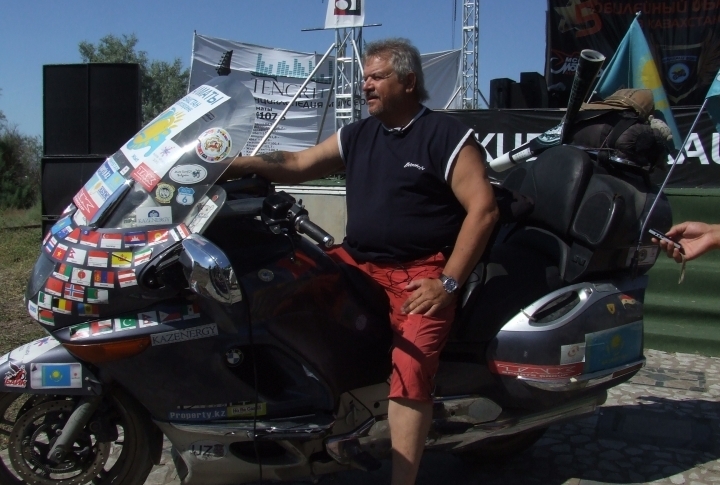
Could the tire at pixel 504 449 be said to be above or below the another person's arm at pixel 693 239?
below

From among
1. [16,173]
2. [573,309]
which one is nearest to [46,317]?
[573,309]

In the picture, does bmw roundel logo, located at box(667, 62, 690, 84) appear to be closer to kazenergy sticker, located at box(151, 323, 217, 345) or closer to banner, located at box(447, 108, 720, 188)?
banner, located at box(447, 108, 720, 188)

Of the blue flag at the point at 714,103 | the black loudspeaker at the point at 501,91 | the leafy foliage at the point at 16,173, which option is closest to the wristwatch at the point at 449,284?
the blue flag at the point at 714,103

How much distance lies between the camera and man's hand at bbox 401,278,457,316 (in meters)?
2.66

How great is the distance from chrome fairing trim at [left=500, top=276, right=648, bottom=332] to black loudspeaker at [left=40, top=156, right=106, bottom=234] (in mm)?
5195

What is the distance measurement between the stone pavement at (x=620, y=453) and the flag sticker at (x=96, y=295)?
1278 mm

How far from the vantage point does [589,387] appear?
3.02m

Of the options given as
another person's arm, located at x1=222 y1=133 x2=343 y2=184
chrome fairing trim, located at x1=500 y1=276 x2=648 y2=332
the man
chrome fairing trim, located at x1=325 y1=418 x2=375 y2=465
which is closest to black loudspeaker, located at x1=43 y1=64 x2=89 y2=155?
another person's arm, located at x1=222 y1=133 x2=343 y2=184

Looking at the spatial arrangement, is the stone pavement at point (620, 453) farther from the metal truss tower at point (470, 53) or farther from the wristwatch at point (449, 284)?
the metal truss tower at point (470, 53)

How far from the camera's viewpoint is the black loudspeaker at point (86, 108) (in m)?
7.37

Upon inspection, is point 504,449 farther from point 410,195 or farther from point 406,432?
point 410,195

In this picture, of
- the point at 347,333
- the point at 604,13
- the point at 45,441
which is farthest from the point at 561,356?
the point at 604,13

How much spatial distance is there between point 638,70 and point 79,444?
11.9 feet

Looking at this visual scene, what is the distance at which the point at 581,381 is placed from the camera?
2.96 metres
